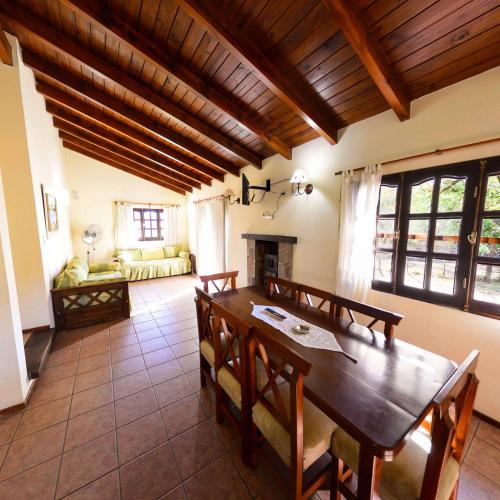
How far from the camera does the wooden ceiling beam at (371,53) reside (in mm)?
1232

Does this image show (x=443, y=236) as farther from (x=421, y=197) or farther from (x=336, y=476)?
(x=336, y=476)

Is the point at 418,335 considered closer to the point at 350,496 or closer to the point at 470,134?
the point at 350,496

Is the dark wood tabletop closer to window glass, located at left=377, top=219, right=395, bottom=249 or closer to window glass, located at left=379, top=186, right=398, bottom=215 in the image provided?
window glass, located at left=377, top=219, right=395, bottom=249

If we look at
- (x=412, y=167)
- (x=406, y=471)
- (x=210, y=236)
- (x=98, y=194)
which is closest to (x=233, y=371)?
(x=406, y=471)

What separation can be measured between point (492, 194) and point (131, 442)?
2.95 m

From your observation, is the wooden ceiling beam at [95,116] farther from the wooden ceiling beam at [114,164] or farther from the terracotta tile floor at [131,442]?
the terracotta tile floor at [131,442]

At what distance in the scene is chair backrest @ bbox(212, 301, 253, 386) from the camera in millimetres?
1163

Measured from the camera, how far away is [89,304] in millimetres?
3068

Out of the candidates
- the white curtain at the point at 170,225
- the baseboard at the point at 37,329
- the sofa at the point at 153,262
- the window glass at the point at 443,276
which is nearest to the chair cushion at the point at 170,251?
the sofa at the point at 153,262

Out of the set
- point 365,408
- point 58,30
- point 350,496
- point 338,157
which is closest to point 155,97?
point 58,30

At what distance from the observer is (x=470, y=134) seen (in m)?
1.58

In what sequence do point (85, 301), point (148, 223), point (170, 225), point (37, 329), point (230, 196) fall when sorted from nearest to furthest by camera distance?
point (37, 329) → point (85, 301) → point (230, 196) → point (148, 223) → point (170, 225)

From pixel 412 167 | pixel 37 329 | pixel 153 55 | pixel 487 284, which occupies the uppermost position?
pixel 153 55

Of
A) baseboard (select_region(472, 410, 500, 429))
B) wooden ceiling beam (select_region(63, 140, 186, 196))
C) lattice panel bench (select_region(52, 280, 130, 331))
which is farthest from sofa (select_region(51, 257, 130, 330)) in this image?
baseboard (select_region(472, 410, 500, 429))
